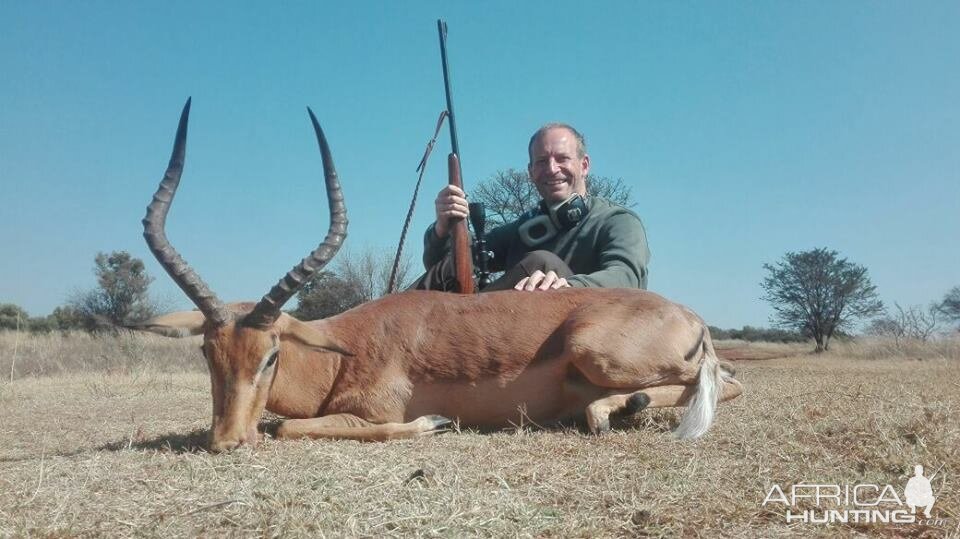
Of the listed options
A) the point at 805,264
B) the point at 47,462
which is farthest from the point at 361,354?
the point at 805,264

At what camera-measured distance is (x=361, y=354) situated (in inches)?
195

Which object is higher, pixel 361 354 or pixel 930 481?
pixel 361 354

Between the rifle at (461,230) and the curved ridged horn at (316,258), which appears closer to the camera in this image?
the curved ridged horn at (316,258)

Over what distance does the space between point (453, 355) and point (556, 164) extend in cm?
301

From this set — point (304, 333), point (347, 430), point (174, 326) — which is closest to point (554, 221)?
point (304, 333)

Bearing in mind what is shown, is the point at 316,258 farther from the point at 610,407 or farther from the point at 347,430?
the point at 610,407

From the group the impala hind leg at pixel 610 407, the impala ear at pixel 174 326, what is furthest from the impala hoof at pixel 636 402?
the impala ear at pixel 174 326

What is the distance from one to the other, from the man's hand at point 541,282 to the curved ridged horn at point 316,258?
142 cm

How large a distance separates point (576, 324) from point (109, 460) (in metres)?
2.77

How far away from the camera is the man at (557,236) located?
19.0 feet

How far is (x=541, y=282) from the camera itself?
5391 mm

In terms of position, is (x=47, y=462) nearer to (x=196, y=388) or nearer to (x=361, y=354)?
(x=361, y=354)

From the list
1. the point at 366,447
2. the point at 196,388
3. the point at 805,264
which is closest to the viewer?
the point at 366,447

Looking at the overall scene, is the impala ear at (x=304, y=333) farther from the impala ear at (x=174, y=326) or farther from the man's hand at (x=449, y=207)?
the man's hand at (x=449, y=207)
